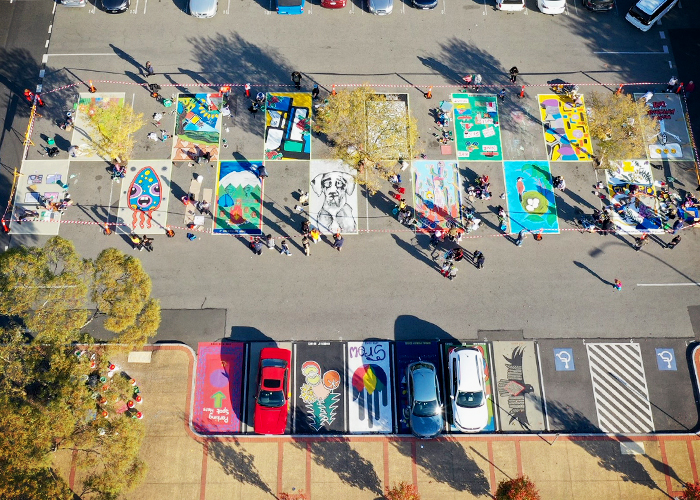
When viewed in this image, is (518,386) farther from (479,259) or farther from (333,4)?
(333,4)

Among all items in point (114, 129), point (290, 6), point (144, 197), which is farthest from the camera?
point (290, 6)

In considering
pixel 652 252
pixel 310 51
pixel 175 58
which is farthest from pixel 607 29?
pixel 175 58

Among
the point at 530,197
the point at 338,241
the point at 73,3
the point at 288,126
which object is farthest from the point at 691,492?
the point at 73,3

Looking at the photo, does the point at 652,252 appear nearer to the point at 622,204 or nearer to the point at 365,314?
the point at 622,204

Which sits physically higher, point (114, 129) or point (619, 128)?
point (619, 128)

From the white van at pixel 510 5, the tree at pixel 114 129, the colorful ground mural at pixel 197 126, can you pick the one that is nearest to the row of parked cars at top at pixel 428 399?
the colorful ground mural at pixel 197 126

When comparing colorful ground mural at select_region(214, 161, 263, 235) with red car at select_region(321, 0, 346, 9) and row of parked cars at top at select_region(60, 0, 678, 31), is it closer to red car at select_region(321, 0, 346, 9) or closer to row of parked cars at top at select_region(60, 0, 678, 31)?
row of parked cars at top at select_region(60, 0, 678, 31)
